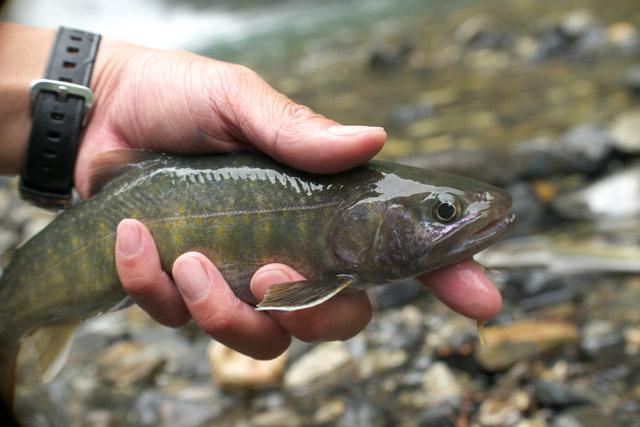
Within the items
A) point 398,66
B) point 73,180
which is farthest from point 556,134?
point 398,66

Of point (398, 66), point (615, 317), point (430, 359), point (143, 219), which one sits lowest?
point (398, 66)

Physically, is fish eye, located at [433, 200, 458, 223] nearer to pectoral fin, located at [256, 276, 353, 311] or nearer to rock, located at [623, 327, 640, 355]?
pectoral fin, located at [256, 276, 353, 311]

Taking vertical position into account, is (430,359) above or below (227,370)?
above

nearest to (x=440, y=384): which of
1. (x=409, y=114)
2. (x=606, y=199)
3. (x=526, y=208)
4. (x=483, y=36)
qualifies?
(x=526, y=208)

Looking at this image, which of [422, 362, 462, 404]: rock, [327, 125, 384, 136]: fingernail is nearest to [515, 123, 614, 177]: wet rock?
[422, 362, 462, 404]: rock

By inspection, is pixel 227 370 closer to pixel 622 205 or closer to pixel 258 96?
pixel 258 96

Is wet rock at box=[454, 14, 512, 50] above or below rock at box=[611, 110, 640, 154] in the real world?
below

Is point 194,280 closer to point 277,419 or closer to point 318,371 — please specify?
point 277,419

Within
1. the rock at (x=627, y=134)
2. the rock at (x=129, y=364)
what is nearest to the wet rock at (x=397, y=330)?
the rock at (x=129, y=364)
